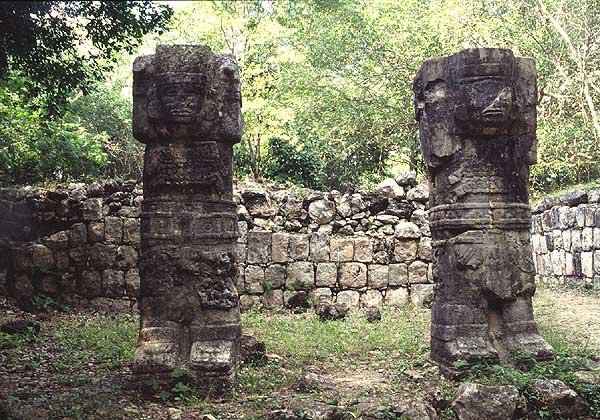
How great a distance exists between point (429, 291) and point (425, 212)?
1545 millimetres

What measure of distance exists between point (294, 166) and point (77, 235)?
6448 millimetres

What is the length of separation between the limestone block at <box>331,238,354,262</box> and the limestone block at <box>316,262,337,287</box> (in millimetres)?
177

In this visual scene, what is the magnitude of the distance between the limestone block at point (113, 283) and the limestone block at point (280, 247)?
2.73 metres

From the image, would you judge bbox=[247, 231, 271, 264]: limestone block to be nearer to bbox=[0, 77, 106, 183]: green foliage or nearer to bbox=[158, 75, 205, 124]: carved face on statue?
bbox=[0, 77, 106, 183]: green foliage

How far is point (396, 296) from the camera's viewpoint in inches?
436

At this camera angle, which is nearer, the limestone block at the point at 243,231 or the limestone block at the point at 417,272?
the limestone block at the point at 243,231

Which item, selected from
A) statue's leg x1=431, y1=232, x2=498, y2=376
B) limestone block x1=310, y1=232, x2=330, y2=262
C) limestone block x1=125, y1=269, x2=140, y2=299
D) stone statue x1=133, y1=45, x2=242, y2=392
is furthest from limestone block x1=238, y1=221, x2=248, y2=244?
statue's leg x1=431, y1=232, x2=498, y2=376

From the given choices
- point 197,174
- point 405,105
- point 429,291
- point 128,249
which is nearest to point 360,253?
point 429,291

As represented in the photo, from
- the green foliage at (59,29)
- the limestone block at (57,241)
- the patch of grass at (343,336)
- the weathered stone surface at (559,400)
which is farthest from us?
the limestone block at (57,241)

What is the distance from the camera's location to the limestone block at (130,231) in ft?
33.9

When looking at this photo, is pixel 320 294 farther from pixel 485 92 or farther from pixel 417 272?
pixel 485 92

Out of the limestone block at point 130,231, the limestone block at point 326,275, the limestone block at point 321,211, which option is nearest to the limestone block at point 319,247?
the limestone block at point 326,275

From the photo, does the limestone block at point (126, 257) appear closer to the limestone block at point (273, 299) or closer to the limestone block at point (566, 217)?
the limestone block at point (273, 299)

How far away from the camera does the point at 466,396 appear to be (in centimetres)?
501
